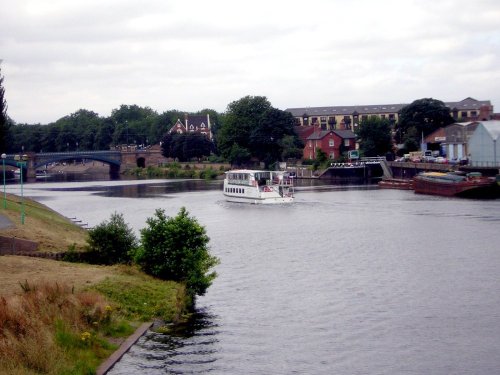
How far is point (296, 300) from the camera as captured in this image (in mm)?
39594

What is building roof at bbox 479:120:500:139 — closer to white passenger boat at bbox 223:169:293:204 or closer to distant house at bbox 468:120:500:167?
distant house at bbox 468:120:500:167

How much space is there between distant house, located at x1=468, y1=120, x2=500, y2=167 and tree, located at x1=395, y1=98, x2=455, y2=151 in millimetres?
41520

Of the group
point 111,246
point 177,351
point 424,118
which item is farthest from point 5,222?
point 424,118

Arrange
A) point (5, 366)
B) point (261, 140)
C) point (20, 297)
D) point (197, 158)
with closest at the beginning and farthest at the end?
1. point (5, 366)
2. point (20, 297)
3. point (261, 140)
4. point (197, 158)

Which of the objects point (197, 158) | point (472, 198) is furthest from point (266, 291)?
point (197, 158)

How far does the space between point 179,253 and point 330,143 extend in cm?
13702

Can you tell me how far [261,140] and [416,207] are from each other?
269 feet

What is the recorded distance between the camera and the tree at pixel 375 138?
16112 cm

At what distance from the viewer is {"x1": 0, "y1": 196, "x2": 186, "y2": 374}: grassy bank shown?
24.5 meters

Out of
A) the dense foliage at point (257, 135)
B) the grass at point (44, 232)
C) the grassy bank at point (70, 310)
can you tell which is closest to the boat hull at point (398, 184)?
the dense foliage at point (257, 135)

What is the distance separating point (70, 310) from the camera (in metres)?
29.0

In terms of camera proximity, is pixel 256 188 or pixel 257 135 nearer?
pixel 256 188

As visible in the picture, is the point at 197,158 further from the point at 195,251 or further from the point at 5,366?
the point at 5,366

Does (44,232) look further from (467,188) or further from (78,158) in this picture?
(78,158)
